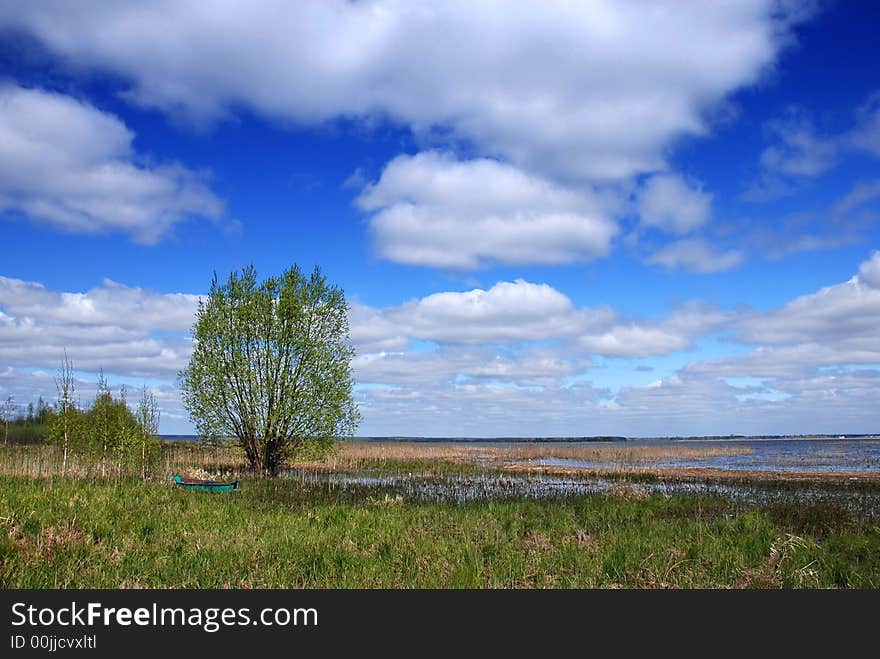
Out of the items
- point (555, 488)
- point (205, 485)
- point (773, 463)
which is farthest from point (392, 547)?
point (773, 463)

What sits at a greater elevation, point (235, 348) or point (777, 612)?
point (235, 348)

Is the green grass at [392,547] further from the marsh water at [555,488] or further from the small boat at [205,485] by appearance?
the marsh water at [555,488]

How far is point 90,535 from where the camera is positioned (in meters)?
12.2

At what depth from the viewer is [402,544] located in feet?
41.4

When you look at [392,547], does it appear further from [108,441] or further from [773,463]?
[773,463]

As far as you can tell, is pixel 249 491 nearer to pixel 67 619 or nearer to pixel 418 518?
pixel 418 518

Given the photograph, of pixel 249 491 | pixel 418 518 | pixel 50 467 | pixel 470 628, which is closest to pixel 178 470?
pixel 50 467

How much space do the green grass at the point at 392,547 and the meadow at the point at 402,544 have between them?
0.04 metres

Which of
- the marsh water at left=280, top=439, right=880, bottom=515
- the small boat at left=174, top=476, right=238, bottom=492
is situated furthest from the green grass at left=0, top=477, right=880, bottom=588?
the marsh water at left=280, top=439, right=880, bottom=515

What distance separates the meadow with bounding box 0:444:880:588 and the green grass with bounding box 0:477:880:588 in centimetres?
4

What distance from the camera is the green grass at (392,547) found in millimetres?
10047

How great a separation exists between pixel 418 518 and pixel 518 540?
4.16m

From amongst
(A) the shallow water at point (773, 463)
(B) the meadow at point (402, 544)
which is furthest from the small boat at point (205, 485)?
(A) the shallow water at point (773, 463)

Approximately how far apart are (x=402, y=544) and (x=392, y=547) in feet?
1.16
